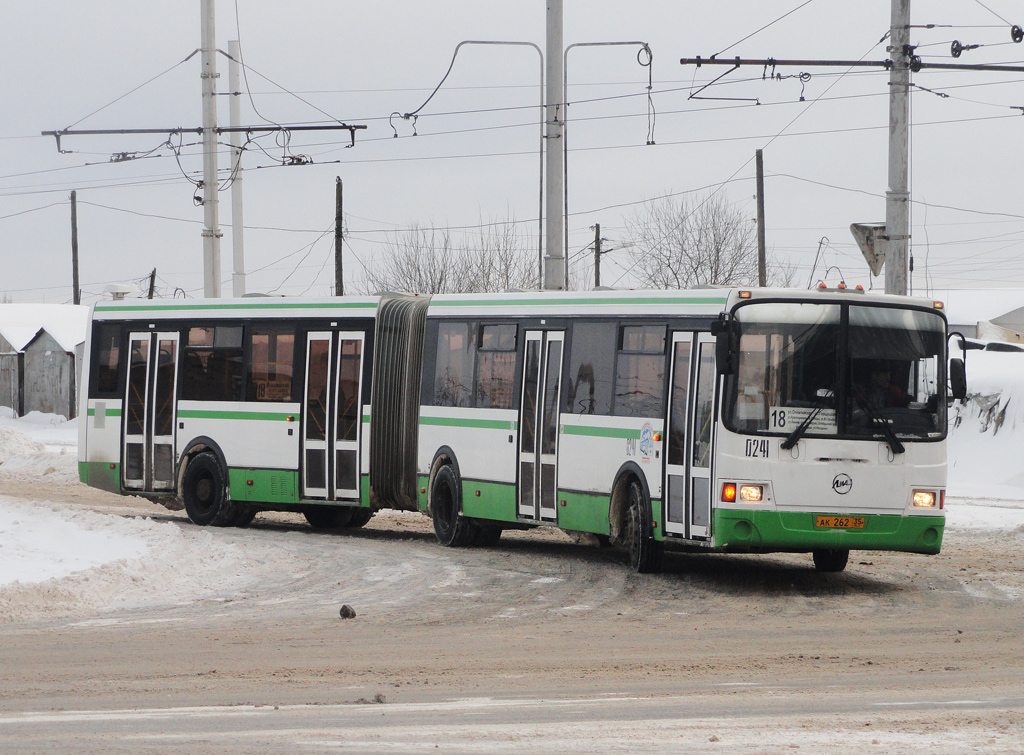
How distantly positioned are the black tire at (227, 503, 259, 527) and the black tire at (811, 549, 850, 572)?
Answer: 816 centimetres

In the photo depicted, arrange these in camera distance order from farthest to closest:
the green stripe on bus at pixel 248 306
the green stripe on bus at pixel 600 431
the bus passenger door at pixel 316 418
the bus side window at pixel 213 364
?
the bus side window at pixel 213 364, the green stripe on bus at pixel 248 306, the bus passenger door at pixel 316 418, the green stripe on bus at pixel 600 431

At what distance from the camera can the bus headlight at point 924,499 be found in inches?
550

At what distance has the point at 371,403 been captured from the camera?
61.9 ft

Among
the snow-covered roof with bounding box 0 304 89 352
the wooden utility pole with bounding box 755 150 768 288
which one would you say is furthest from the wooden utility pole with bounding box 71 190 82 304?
the wooden utility pole with bounding box 755 150 768 288

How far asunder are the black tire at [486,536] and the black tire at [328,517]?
3.08m

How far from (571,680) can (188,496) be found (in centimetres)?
1200

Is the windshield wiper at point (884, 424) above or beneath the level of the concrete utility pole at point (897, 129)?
beneath

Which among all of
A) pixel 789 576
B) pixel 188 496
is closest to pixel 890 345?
pixel 789 576

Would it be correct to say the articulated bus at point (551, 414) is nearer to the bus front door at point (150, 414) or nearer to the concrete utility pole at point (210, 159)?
the bus front door at point (150, 414)

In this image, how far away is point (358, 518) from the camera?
21094 millimetres

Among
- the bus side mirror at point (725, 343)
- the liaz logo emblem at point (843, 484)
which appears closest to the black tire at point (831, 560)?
the liaz logo emblem at point (843, 484)

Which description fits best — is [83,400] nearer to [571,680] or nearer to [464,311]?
[464,311]

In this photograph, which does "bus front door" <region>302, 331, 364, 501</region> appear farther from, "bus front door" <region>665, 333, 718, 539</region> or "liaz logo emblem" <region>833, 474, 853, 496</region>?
"liaz logo emblem" <region>833, 474, 853, 496</region>

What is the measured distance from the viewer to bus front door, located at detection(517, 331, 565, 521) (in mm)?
16312
